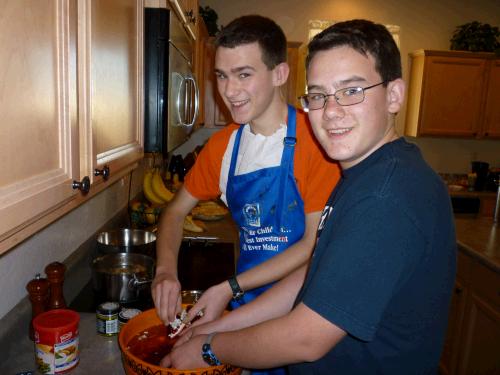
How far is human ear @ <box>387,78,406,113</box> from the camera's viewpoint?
2.70 feet

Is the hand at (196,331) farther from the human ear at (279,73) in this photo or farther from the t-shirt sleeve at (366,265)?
the human ear at (279,73)

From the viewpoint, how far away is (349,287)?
0.66 meters

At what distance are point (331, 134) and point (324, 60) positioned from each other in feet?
0.47

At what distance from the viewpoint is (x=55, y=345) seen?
938mm

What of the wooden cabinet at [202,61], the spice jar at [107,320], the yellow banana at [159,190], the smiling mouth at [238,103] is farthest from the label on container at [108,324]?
the wooden cabinet at [202,61]

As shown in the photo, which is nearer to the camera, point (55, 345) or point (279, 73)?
point (55, 345)

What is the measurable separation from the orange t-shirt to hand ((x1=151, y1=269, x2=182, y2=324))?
41cm

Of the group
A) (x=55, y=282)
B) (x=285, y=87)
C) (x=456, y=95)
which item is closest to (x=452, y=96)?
(x=456, y=95)

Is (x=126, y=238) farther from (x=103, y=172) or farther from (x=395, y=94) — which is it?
(x=395, y=94)

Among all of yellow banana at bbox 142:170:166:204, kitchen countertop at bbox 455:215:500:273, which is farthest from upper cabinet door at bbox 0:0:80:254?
kitchen countertop at bbox 455:215:500:273

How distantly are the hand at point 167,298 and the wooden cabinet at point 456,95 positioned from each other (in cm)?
387

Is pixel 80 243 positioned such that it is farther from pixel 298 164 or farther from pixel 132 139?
pixel 298 164

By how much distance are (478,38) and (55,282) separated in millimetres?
4585

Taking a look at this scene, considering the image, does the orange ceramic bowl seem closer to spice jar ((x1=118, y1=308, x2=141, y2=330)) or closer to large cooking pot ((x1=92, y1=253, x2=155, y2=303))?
spice jar ((x1=118, y1=308, x2=141, y2=330))
